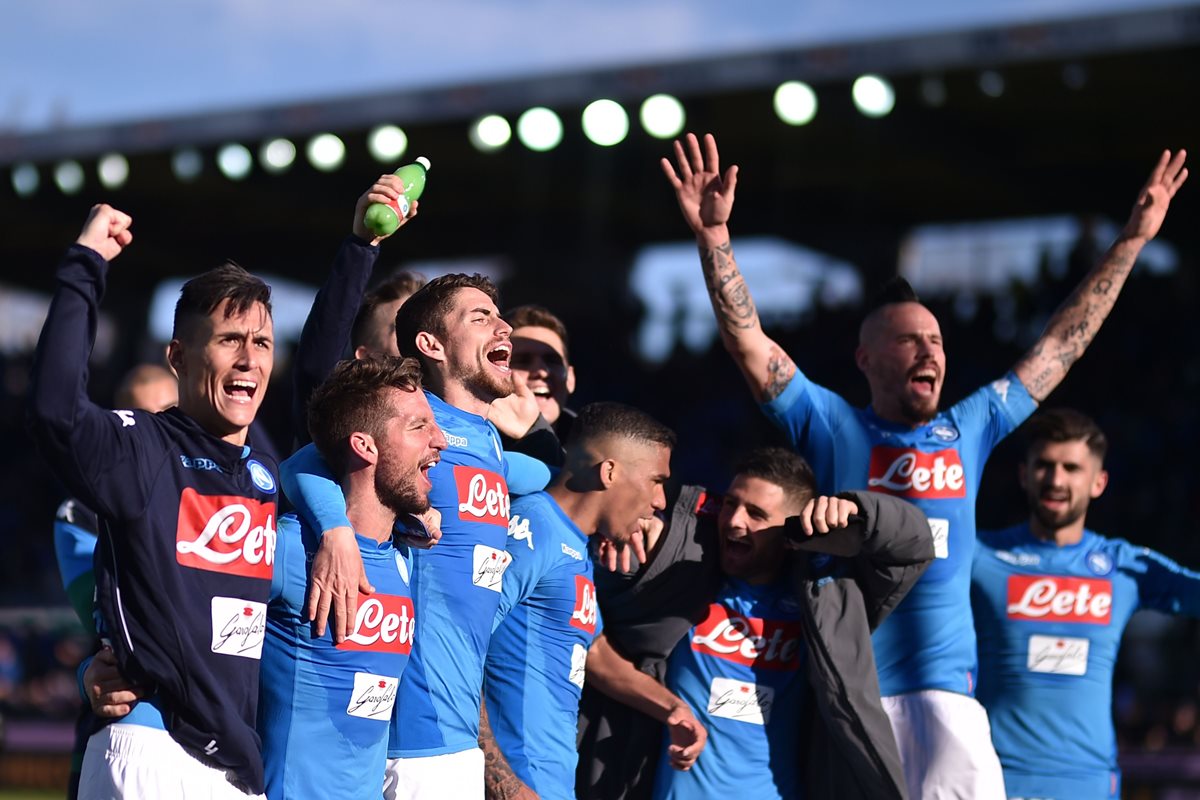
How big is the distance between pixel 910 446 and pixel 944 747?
1.09 meters

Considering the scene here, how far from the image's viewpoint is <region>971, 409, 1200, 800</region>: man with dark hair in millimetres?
6141

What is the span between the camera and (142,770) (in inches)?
137

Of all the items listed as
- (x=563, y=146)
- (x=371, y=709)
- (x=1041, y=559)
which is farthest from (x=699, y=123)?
(x=371, y=709)

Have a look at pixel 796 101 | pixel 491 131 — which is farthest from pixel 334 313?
pixel 491 131

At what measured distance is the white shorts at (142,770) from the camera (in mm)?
3459

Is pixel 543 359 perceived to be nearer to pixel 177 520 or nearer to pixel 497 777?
pixel 497 777

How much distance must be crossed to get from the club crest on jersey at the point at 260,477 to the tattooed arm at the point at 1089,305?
3.20m

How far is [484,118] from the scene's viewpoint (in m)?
17.1

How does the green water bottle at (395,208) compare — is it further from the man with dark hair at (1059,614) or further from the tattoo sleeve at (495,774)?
the man with dark hair at (1059,614)

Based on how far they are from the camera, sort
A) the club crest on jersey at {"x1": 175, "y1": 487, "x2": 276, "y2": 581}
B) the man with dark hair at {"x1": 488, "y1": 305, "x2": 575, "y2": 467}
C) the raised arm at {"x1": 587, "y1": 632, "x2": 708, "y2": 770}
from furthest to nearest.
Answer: the man with dark hair at {"x1": 488, "y1": 305, "x2": 575, "y2": 467} → the raised arm at {"x1": 587, "y1": 632, "x2": 708, "y2": 770} → the club crest on jersey at {"x1": 175, "y1": 487, "x2": 276, "y2": 581}

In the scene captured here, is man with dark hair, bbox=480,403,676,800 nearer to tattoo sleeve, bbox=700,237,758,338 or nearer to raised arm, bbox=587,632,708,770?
raised arm, bbox=587,632,708,770

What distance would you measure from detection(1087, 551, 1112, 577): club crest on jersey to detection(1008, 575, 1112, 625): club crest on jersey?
49 millimetres

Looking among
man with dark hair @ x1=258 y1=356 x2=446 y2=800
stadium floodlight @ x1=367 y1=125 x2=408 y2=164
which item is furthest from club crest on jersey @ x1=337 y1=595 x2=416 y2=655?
stadium floodlight @ x1=367 y1=125 x2=408 y2=164

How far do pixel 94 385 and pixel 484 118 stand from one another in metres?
12.2
